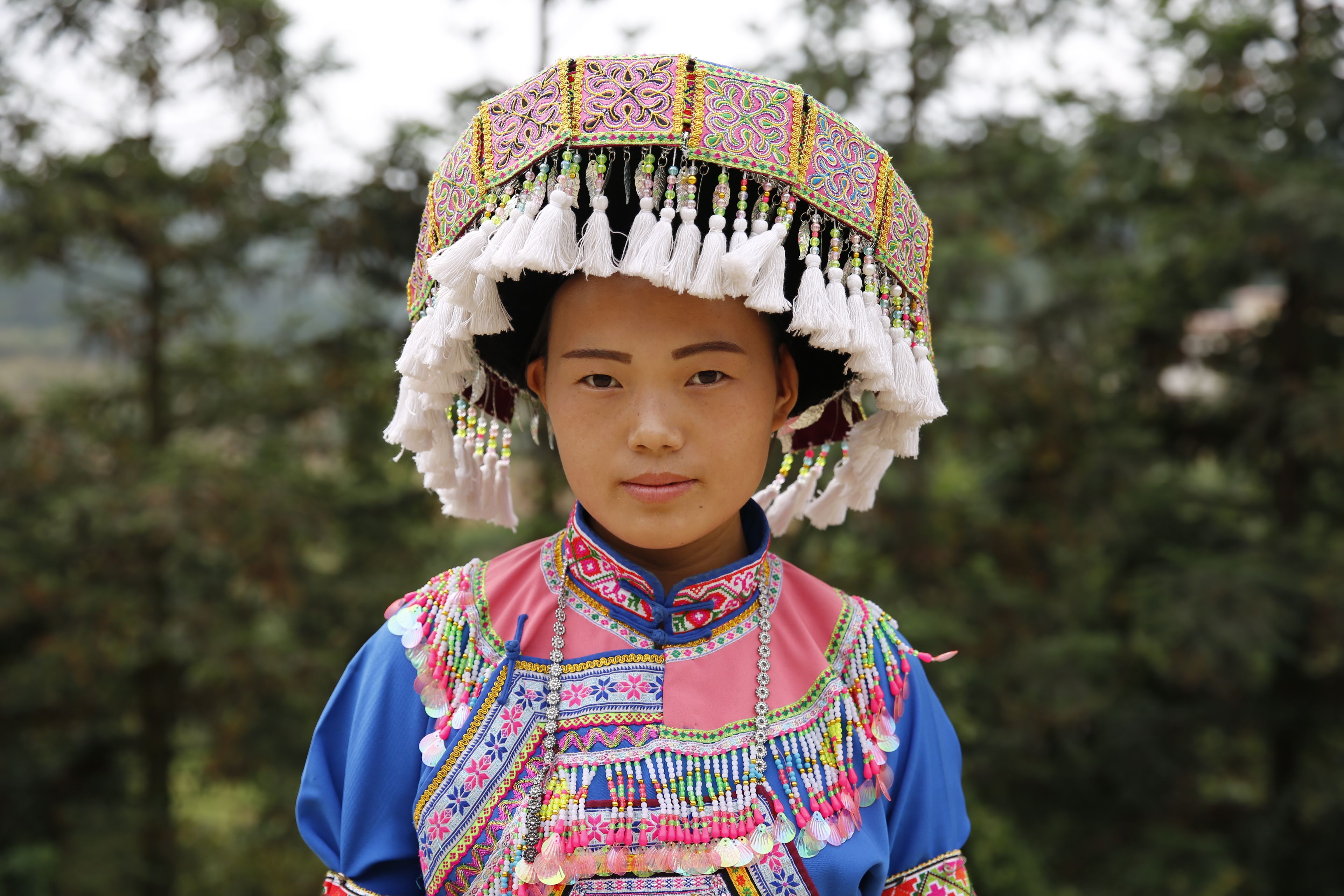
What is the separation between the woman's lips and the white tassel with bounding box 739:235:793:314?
0.29m

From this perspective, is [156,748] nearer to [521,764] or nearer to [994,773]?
[994,773]

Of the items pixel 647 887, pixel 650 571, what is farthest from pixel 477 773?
pixel 650 571

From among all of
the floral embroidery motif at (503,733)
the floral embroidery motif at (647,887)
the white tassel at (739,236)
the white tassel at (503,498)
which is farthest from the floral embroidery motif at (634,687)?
the white tassel at (739,236)

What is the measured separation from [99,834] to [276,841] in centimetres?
96

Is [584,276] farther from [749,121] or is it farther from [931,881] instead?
[931,881]

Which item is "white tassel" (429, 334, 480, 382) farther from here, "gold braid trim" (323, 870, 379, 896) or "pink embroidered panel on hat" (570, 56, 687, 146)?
"gold braid trim" (323, 870, 379, 896)

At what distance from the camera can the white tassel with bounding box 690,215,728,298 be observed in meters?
1.42

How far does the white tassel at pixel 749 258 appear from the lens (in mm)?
1402

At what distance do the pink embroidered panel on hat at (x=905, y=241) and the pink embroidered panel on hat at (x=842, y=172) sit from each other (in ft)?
0.08

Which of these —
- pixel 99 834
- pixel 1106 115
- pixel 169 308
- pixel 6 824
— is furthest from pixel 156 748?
pixel 1106 115

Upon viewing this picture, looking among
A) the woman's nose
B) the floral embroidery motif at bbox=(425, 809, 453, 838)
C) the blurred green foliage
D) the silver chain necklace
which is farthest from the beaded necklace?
the blurred green foliage

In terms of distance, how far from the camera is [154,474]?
564cm

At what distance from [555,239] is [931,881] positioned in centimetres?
114

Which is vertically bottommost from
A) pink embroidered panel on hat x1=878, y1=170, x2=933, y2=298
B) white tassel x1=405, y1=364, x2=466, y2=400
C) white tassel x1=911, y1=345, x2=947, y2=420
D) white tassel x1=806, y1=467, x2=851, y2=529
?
white tassel x1=806, y1=467, x2=851, y2=529
